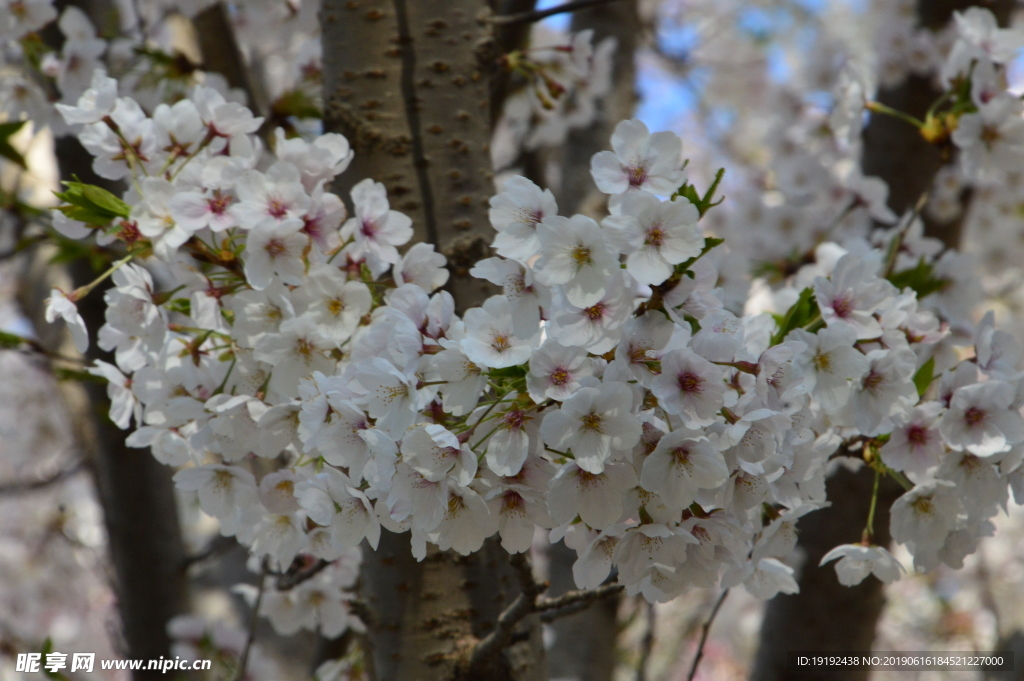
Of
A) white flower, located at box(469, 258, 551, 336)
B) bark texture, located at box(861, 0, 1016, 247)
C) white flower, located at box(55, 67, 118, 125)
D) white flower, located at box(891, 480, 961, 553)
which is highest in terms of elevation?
bark texture, located at box(861, 0, 1016, 247)

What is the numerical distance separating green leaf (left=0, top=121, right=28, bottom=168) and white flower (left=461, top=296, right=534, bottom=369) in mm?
1148

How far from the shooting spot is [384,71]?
3.97 ft

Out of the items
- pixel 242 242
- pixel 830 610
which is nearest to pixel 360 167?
pixel 242 242

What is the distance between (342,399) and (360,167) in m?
0.56

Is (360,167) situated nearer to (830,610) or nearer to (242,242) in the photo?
(242,242)

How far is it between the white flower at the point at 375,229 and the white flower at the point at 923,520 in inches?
26.0

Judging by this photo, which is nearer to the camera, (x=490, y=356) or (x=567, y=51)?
(x=490, y=356)

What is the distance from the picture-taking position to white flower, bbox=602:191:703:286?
697mm

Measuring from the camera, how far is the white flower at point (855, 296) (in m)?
0.85

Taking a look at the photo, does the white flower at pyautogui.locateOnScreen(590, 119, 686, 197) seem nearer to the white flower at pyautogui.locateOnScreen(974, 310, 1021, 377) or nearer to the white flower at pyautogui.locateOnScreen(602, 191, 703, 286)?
the white flower at pyautogui.locateOnScreen(602, 191, 703, 286)

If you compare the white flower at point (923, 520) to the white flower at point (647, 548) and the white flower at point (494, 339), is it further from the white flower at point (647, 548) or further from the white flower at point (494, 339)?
the white flower at point (494, 339)

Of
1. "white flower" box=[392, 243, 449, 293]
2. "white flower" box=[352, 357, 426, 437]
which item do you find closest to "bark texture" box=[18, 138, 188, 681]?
"white flower" box=[392, 243, 449, 293]

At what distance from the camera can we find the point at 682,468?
27.5 inches

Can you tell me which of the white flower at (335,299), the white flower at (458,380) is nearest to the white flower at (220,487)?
the white flower at (335,299)
